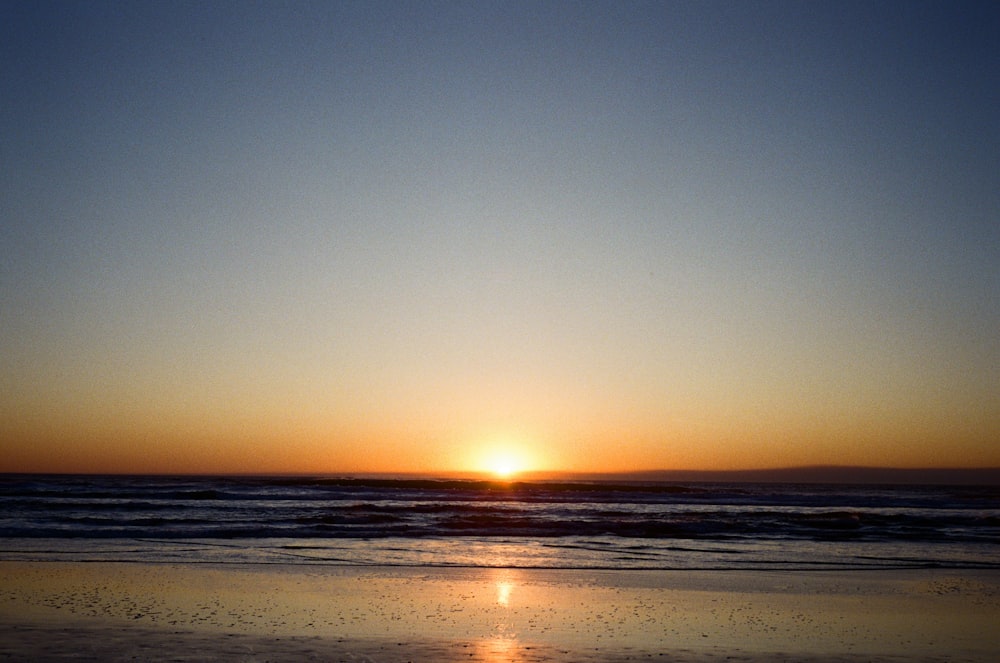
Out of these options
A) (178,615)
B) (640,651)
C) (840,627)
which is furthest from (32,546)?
(840,627)

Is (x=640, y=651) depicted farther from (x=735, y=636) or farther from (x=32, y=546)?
(x=32, y=546)

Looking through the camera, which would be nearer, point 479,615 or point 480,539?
point 479,615

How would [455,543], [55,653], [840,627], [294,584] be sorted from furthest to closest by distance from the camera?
[455,543] → [294,584] → [840,627] → [55,653]

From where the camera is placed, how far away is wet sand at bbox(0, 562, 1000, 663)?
33.0 ft

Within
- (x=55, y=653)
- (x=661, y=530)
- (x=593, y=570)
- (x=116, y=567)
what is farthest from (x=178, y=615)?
(x=661, y=530)

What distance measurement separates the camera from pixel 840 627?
468 inches

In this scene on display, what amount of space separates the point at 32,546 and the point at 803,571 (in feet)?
60.8

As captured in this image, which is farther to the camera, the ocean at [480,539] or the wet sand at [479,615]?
the ocean at [480,539]

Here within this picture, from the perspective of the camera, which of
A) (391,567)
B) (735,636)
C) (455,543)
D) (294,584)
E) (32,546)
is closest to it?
(735,636)

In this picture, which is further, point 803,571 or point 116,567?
point 803,571

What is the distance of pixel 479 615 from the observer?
1234cm

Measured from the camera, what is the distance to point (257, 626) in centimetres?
1131

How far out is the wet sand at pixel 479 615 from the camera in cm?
1006

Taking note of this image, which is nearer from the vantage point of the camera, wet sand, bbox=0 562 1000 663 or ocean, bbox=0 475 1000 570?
wet sand, bbox=0 562 1000 663
